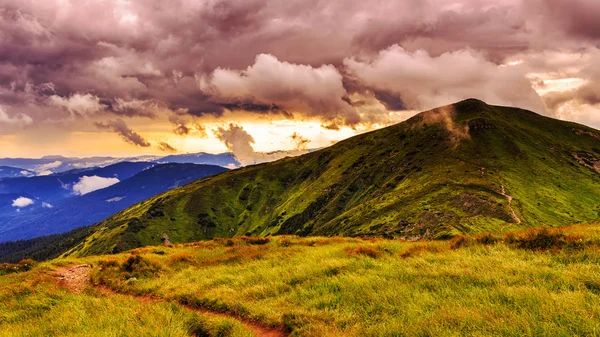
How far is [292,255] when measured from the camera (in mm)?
18984

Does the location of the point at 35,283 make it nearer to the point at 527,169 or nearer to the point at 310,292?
the point at 310,292

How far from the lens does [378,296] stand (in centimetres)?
1038

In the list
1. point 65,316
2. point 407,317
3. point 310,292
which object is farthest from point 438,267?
point 65,316

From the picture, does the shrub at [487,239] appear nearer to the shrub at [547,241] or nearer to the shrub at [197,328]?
the shrub at [547,241]

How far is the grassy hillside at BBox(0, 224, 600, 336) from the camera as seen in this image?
7914 millimetres

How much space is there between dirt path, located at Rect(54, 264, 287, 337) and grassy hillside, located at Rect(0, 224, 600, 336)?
21 centimetres

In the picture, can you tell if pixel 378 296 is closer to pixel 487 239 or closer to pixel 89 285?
pixel 487 239

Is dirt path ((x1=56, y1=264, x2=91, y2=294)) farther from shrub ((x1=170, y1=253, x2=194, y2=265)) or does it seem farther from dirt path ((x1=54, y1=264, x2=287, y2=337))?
shrub ((x1=170, y1=253, x2=194, y2=265))

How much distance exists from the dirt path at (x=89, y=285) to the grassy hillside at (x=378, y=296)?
207mm

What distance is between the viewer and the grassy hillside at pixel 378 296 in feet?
26.0

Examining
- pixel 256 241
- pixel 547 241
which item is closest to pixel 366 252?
pixel 547 241

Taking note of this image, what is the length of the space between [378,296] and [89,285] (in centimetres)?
1818

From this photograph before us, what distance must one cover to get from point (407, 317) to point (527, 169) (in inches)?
8308

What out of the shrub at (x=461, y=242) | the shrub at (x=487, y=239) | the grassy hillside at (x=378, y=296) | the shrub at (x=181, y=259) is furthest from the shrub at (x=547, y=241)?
the shrub at (x=181, y=259)
